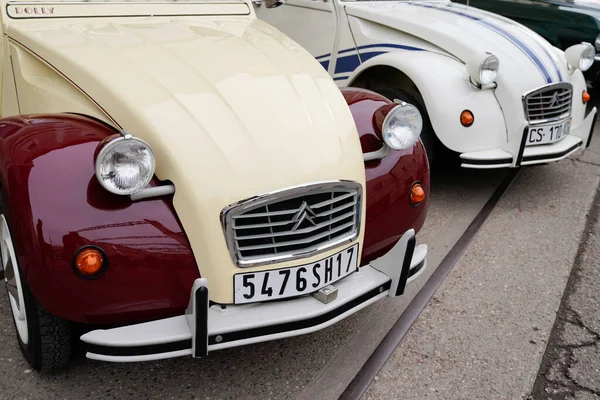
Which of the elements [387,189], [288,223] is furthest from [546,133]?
[288,223]

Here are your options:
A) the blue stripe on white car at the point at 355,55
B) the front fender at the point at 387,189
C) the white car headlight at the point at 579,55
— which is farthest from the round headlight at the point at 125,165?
the white car headlight at the point at 579,55

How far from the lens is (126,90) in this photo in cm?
220

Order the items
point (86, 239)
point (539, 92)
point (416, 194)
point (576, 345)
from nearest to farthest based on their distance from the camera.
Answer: point (86, 239), point (416, 194), point (576, 345), point (539, 92)

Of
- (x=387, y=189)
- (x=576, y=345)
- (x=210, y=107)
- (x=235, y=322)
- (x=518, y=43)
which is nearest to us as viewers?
(x=235, y=322)

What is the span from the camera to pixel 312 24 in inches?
192

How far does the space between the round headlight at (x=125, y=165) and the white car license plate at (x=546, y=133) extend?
298 centimetres

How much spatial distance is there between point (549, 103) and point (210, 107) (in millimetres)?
2954

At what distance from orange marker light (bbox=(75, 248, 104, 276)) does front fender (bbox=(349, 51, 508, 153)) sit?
2.75 m

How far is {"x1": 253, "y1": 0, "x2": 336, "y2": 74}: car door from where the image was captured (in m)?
4.77

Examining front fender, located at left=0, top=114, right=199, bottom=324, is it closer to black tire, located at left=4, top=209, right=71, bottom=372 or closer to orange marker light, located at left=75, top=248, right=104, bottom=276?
orange marker light, located at left=75, top=248, right=104, bottom=276

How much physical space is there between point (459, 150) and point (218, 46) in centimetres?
201

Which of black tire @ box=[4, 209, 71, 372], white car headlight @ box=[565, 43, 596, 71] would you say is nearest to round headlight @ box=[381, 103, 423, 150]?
black tire @ box=[4, 209, 71, 372]

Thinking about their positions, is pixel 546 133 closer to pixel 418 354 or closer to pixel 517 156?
pixel 517 156

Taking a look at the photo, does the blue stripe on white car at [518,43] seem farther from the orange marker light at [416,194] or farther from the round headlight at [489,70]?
the orange marker light at [416,194]
